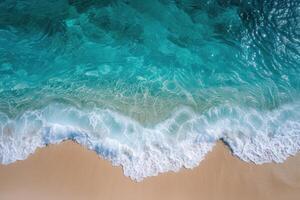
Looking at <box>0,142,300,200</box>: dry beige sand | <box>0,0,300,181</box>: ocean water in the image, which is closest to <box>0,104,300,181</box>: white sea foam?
<box>0,0,300,181</box>: ocean water

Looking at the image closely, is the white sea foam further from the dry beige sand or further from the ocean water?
the dry beige sand

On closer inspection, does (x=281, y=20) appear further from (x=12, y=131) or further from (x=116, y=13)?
(x=12, y=131)

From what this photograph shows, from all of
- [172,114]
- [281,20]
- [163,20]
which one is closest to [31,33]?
[163,20]

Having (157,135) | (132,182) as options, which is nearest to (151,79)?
(157,135)

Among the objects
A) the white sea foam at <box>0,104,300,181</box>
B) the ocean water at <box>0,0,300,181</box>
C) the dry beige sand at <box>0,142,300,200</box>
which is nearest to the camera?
the dry beige sand at <box>0,142,300,200</box>

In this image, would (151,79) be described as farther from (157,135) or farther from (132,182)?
(132,182)

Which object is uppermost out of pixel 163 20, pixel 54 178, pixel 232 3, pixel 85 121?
pixel 232 3
